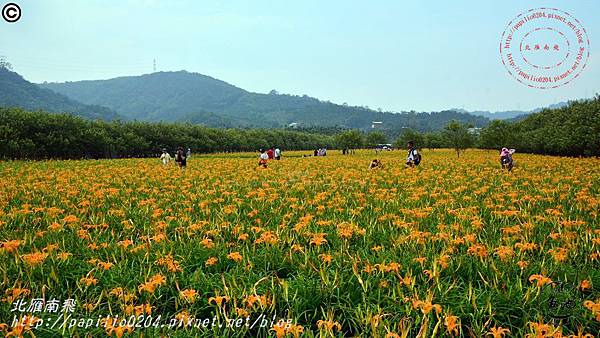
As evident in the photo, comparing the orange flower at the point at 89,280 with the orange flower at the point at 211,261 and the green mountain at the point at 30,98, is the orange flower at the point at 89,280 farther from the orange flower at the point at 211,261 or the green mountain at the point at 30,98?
the green mountain at the point at 30,98

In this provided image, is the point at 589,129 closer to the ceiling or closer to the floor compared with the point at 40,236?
closer to the ceiling

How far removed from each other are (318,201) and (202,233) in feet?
9.58

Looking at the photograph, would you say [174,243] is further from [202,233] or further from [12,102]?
[12,102]

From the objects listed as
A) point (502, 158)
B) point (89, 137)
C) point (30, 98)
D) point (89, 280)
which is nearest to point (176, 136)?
point (89, 137)

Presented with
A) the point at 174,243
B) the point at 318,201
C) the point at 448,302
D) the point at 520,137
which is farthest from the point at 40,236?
the point at 520,137

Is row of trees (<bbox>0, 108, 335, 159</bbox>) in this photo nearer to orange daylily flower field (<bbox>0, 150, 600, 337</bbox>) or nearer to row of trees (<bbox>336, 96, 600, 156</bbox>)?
row of trees (<bbox>336, 96, 600, 156</bbox>)

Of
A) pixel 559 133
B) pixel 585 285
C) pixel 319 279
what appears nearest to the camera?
pixel 585 285

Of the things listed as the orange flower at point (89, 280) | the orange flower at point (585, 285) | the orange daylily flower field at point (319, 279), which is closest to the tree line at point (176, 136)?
the orange daylily flower field at point (319, 279)

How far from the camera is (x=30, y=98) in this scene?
14888cm

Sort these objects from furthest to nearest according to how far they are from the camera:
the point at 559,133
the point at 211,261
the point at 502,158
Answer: the point at 559,133 < the point at 502,158 < the point at 211,261

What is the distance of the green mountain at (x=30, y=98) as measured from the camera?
140475 millimetres

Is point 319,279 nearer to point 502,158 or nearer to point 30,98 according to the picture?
point 502,158

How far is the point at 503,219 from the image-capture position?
629 cm

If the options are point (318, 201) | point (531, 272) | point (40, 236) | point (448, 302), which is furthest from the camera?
point (318, 201)
